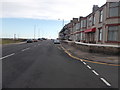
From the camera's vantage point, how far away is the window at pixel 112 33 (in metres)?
20.2

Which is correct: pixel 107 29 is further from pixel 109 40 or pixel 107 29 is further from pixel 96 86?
pixel 96 86

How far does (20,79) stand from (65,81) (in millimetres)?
2043

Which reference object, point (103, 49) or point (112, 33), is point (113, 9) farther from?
point (103, 49)

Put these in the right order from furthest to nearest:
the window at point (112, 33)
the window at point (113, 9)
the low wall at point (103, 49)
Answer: the window at point (113, 9) < the window at point (112, 33) < the low wall at point (103, 49)

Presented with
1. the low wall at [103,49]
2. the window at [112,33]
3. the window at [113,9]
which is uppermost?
the window at [113,9]

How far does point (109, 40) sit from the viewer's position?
20891mm

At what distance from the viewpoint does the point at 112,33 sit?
2064cm

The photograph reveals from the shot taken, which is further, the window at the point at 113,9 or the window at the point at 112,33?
the window at the point at 113,9

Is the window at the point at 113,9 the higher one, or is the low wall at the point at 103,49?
the window at the point at 113,9

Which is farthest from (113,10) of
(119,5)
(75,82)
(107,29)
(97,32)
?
(75,82)

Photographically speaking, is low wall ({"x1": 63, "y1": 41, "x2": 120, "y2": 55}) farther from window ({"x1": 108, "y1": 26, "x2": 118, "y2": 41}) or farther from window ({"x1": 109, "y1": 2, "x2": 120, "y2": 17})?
window ({"x1": 109, "y1": 2, "x2": 120, "y2": 17})

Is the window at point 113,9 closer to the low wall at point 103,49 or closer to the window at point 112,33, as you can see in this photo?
the window at point 112,33

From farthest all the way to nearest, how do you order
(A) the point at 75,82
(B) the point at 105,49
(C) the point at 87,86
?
(B) the point at 105,49, (A) the point at 75,82, (C) the point at 87,86

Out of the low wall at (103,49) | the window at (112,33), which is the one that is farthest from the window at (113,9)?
the low wall at (103,49)
